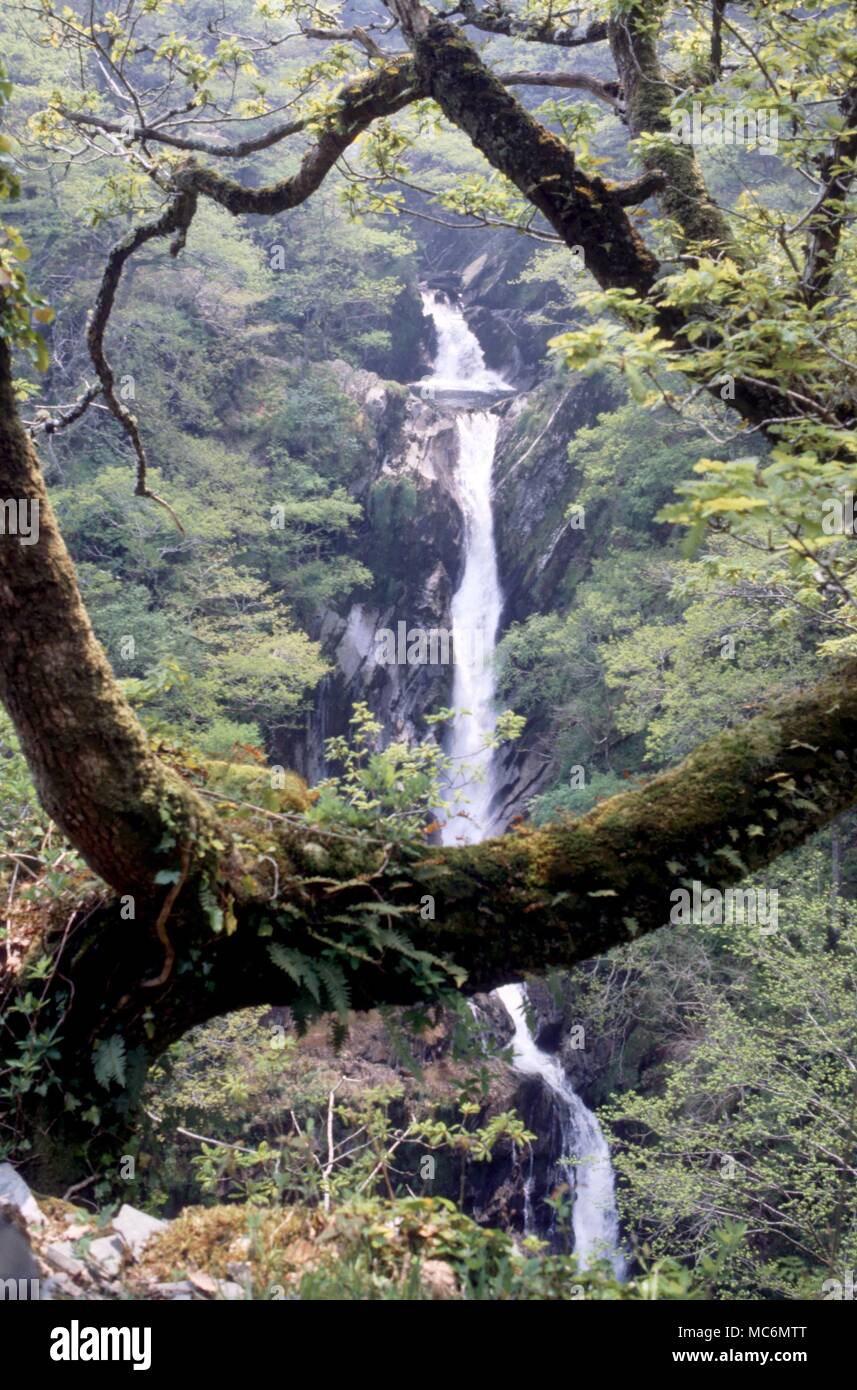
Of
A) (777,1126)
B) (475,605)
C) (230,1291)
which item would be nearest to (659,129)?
(230,1291)

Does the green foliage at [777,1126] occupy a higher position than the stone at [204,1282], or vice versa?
the stone at [204,1282]

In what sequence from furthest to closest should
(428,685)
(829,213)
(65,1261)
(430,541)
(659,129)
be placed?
(430,541) → (428,685) → (659,129) → (829,213) → (65,1261)

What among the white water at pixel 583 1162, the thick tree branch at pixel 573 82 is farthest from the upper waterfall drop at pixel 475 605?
the thick tree branch at pixel 573 82

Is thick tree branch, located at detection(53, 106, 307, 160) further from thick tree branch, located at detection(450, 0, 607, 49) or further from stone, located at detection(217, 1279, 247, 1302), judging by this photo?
stone, located at detection(217, 1279, 247, 1302)

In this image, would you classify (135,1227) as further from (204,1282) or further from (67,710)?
(67,710)

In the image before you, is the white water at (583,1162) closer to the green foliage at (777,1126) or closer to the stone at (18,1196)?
the green foliage at (777,1126)

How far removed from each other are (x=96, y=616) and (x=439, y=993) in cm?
1140

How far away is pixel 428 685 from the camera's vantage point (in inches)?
736

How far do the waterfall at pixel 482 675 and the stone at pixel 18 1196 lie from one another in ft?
28.7

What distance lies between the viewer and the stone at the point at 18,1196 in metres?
2.70

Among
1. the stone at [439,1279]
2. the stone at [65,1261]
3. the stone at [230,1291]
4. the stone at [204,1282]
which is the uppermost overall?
the stone at [65,1261]

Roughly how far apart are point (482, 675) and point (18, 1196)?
16010 mm
